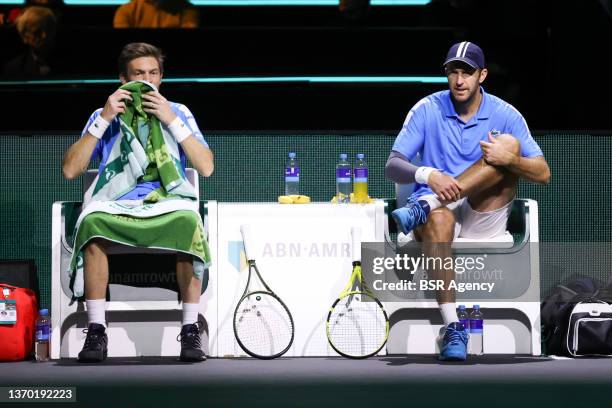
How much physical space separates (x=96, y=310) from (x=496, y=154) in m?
1.78

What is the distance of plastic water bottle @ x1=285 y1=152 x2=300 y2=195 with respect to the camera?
5.93m

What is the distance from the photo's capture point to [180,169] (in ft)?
17.3

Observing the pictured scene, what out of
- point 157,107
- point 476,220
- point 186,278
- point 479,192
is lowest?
point 186,278

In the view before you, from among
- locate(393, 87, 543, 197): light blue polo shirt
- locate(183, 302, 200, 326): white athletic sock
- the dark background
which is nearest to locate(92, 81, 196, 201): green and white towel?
locate(183, 302, 200, 326): white athletic sock

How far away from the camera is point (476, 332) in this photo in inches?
208

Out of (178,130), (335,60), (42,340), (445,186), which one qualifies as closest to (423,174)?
(445,186)

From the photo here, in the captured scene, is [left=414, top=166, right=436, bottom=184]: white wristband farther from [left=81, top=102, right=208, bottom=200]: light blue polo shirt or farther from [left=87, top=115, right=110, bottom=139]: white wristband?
[left=87, top=115, right=110, bottom=139]: white wristband

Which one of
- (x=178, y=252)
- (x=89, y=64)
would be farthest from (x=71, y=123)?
(x=178, y=252)

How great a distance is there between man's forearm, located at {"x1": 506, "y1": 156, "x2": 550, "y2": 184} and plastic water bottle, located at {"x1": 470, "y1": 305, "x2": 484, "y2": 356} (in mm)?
617

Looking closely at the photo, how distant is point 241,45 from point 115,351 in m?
2.72

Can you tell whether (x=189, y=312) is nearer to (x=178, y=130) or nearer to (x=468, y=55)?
(x=178, y=130)

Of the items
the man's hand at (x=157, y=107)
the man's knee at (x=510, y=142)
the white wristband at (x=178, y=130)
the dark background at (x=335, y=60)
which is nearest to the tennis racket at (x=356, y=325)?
the man's knee at (x=510, y=142)

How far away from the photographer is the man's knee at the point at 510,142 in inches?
201

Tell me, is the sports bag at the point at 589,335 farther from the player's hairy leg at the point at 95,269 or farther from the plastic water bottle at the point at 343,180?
the player's hairy leg at the point at 95,269
